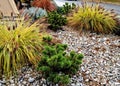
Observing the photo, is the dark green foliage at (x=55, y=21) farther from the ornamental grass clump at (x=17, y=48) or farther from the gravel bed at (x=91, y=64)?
the ornamental grass clump at (x=17, y=48)

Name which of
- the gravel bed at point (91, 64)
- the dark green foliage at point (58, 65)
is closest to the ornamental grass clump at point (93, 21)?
the gravel bed at point (91, 64)

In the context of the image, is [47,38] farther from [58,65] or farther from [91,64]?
[58,65]

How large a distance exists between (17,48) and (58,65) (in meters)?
1.05

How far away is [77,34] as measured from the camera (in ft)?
28.0

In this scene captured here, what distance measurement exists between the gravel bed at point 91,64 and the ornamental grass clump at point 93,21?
0.93ft

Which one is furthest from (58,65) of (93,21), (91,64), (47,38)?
(93,21)

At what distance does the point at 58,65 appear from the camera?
18.4 feet

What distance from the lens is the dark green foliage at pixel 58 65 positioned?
18.3 ft

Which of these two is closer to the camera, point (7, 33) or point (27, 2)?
point (7, 33)

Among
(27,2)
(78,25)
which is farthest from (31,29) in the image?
(27,2)

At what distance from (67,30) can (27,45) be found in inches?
99.4

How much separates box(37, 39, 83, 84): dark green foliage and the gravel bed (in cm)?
17

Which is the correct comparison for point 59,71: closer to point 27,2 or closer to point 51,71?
point 51,71

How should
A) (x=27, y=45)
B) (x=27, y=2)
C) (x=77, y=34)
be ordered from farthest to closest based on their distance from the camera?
(x=27, y=2) → (x=77, y=34) → (x=27, y=45)
